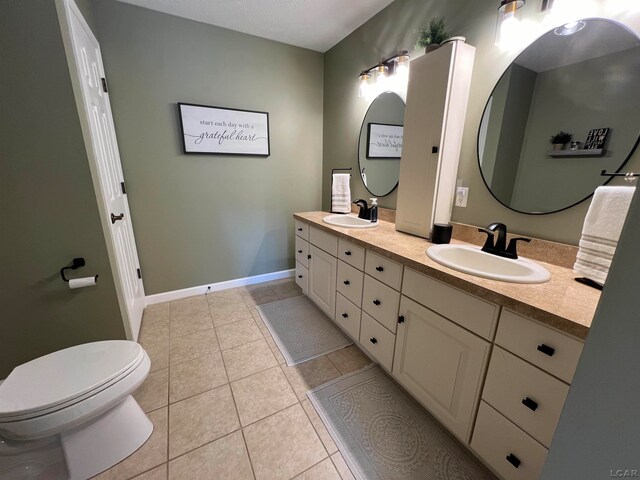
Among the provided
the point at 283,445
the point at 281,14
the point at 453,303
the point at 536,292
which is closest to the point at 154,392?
the point at 283,445

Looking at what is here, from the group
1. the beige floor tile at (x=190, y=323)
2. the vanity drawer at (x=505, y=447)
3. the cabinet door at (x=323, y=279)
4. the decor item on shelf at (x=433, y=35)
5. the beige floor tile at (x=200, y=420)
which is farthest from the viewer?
the beige floor tile at (x=190, y=323)

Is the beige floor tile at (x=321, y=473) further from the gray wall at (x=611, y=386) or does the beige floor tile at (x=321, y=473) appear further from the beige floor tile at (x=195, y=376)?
the gray wall at (x=611, y=386)

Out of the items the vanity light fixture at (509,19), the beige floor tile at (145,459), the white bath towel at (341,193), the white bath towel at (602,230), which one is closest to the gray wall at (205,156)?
the white bath towel at (341,193)

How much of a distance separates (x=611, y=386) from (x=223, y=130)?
269 centimetres

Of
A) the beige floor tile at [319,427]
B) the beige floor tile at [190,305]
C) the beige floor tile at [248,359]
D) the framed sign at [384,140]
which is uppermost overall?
the framed sign at [384,140]

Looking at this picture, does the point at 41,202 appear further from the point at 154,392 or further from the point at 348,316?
the point at 348,316

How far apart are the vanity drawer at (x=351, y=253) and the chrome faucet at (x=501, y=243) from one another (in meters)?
0.67

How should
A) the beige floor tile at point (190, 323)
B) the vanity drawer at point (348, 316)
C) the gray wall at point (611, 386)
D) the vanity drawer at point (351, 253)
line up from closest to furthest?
the gray wall at point (611, 386), the vanity drawer at point (351, 253), the vanity drawer at point (348, 316), the beige floor tile at point (190, 323)

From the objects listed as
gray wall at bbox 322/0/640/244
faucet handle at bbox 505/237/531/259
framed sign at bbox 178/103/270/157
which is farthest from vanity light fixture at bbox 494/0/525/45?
framed sign at bbox 178/103/270/157

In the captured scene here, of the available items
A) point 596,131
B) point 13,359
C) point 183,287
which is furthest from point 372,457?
point 183,287

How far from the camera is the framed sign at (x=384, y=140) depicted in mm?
1975

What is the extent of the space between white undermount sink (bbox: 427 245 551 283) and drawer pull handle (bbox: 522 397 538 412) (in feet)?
1.32

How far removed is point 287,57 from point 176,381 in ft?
9.61

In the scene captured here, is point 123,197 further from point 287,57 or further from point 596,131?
point 596,131
